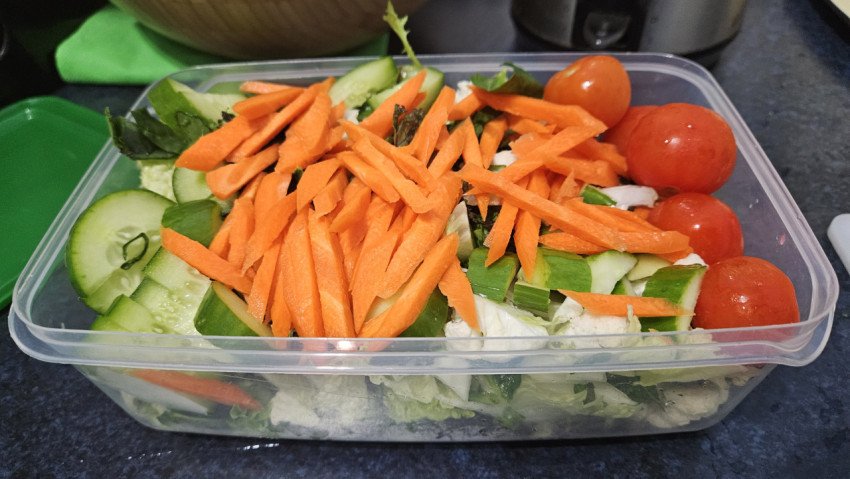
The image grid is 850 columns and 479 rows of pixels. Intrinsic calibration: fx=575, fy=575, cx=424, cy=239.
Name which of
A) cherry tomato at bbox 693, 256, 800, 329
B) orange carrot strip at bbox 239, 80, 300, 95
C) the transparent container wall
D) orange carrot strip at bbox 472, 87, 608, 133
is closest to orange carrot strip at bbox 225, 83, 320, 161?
orange carrot strip at bbox 239, 80, 300, 95

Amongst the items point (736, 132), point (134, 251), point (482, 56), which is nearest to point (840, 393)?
point (736, 132)

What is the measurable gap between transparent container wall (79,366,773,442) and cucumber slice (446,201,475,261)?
9.5 inches

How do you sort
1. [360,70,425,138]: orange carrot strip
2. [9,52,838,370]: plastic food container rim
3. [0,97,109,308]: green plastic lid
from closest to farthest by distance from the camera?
[9,52,838,370]: plastic food container rim → [360,70,425,138]: orange carrot strip → [0,97,109,308]: green plastic lid

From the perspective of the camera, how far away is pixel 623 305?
0.86m

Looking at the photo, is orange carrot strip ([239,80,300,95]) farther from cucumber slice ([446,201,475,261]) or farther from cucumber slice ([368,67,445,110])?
cucumber slice ([446,201,475,261])

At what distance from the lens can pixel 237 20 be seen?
1278mm

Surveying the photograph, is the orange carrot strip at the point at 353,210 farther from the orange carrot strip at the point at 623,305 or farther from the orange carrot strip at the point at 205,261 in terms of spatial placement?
the orange carrot strip at the point at 623,305

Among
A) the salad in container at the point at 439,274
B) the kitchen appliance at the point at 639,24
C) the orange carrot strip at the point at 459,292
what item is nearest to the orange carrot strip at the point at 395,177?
the salad in container at the point at 439,274

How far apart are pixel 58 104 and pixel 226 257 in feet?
2.51

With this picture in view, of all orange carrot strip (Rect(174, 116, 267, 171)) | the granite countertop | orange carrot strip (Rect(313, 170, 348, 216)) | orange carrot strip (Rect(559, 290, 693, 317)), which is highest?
orange carrot strip (Rect(174, 116, 267, 171))

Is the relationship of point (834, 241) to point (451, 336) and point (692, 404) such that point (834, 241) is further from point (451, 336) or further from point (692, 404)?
point (451, 336)

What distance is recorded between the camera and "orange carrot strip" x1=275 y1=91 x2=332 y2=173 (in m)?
1.04

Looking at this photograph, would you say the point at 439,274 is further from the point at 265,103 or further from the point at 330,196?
the point at 265,103

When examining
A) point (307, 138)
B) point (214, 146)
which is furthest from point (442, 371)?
point (214, 146)
